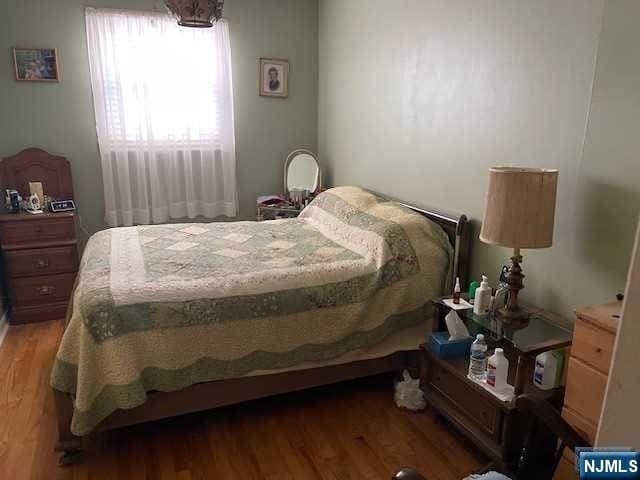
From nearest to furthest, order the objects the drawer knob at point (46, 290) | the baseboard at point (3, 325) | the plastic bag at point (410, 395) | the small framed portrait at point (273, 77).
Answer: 1. the plastic bag at point (410, 395)
2. the baseboard at point (3, 325)
3. the drawer knob at point (46, 290)
4. the small framed portrait at point (273, 77)

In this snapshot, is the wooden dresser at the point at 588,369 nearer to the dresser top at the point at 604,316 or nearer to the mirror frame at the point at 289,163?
the dresser top at the point at 604,316

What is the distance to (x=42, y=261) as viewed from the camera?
3.42m

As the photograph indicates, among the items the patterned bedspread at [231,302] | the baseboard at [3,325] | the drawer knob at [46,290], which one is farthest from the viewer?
the drawer knob at [46,290]

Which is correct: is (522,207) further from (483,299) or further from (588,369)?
(588,369)

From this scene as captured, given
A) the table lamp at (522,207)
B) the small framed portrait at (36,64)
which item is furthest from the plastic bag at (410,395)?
the small framed portrait at (36,64)

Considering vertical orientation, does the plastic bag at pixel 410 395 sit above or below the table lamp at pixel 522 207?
below

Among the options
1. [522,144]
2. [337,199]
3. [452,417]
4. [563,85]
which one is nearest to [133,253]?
[337,199]

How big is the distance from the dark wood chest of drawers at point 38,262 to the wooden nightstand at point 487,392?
2.69 metres

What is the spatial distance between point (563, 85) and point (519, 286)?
0.88 meters

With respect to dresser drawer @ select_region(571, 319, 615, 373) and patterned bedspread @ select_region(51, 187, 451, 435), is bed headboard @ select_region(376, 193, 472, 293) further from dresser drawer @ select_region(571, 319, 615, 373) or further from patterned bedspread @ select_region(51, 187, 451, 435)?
dresser drawer @ select_region(571, 319, 615, 373)

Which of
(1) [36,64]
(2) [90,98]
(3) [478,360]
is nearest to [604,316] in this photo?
(3) [478,360]

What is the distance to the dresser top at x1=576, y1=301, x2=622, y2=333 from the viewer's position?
4.88 feet

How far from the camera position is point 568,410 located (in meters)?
1.66

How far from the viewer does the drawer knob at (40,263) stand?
11.2 ft
